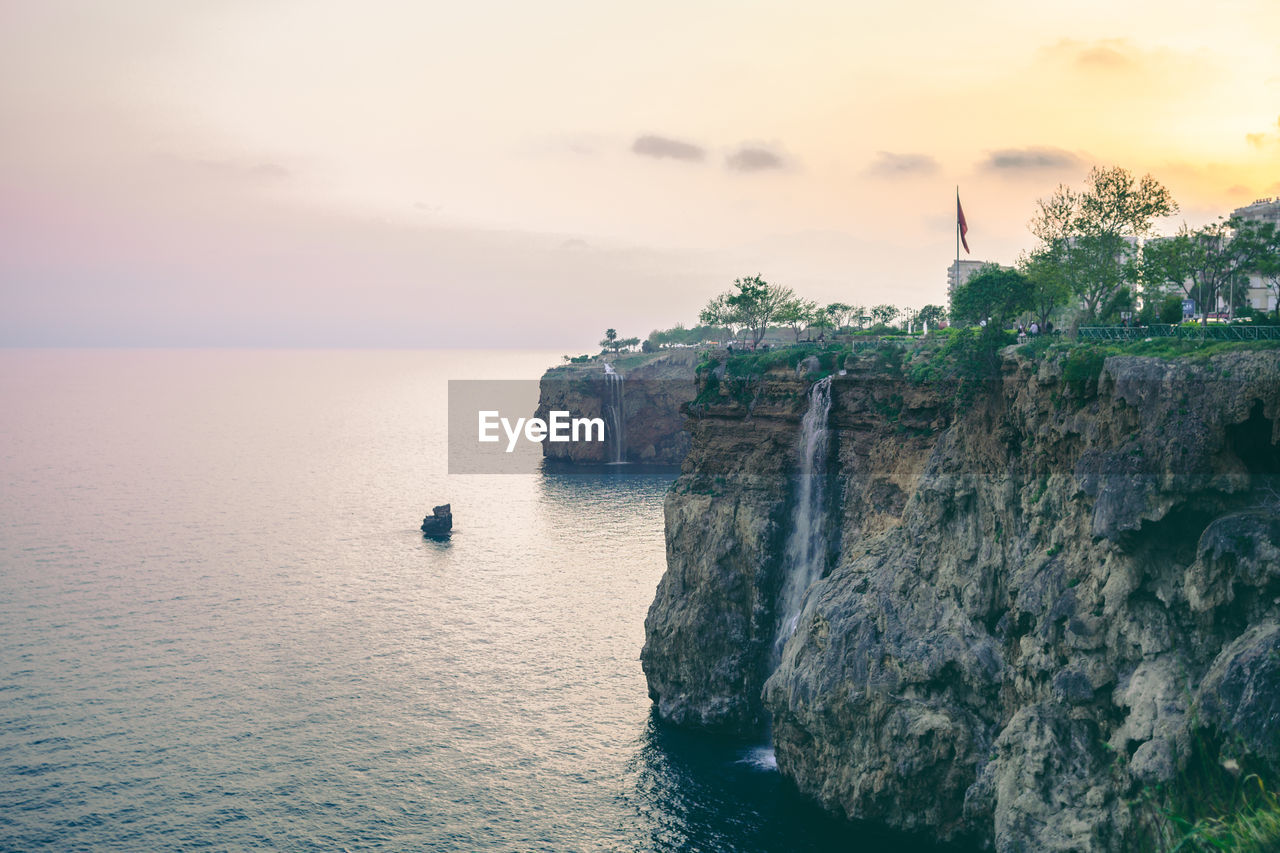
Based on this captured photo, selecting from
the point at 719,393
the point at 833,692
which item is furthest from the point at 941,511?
the point at 719,393

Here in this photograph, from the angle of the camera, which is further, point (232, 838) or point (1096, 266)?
point (1096, 266)

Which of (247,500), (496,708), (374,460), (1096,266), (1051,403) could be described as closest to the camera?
(1051,403)

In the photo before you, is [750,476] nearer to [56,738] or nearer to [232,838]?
[232,838]

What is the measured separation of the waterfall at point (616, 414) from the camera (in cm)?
18950

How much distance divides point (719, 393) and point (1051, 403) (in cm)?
2972

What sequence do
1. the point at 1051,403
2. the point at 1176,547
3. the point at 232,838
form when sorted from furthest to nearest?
the point at 232,838 → the point at 1051,403 → the point at 1176,547

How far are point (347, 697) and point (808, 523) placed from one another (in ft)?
129

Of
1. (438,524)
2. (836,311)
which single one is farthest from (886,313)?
(438,524)

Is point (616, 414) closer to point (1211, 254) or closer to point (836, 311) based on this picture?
point (836, 311)

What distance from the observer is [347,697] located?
232 ft

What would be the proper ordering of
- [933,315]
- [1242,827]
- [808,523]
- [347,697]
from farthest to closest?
[933,315]
[347,697]
[808,523]
[1242,827]

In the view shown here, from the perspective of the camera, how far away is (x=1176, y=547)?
3931 cm

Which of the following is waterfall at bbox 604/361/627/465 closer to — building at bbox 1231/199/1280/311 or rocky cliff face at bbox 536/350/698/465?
rocky cliff face at bbox 536/350/698/465

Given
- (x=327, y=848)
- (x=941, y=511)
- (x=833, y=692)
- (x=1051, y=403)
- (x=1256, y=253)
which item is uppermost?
(x=1256, y=253)
